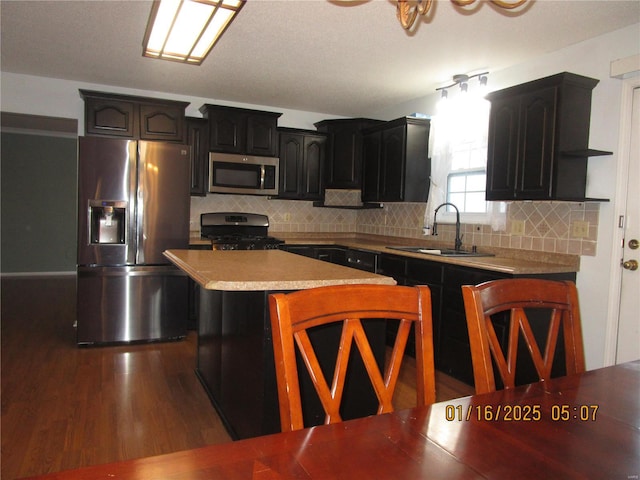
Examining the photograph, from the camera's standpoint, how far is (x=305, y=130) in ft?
17.2

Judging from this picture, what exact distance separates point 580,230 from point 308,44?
2.32 m

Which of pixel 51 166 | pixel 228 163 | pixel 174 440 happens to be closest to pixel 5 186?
pixel 51 166

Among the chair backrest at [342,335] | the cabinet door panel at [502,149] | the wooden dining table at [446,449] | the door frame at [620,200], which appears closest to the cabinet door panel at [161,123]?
the cabinet door panel at [502,149]

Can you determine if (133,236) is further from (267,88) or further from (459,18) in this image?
(459,18)

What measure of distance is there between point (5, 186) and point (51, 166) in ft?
2.43

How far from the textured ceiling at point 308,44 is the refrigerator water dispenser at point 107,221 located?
1230mm

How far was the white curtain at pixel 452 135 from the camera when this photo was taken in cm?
390

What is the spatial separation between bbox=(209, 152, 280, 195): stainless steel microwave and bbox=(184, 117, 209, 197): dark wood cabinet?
0.28 feet

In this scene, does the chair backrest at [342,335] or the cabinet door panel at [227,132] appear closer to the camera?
the chair backrest at [342,335]

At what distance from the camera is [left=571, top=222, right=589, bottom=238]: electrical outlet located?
9.94 ft

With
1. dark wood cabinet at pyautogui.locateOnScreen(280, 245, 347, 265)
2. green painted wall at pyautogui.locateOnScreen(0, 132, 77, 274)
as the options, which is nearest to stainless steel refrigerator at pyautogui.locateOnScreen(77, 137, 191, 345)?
dark wood cabinet at pyautogui.locateOnScreen(280, 245, 347, 265)

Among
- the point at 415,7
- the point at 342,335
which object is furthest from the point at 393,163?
the point at 342,335

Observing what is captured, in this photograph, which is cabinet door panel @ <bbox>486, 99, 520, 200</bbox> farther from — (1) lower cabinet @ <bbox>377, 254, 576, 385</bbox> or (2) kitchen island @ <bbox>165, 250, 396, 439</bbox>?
(2) kitchen island @ <bbox>165, 250, 396, 439</bbox>
